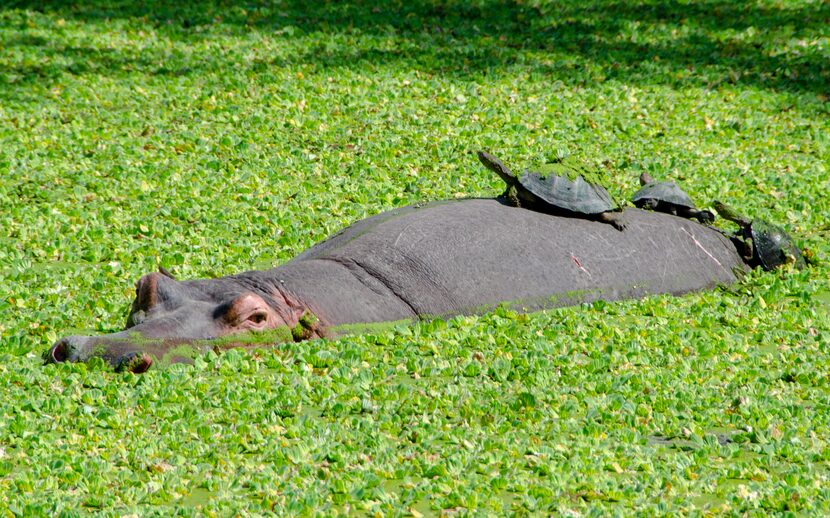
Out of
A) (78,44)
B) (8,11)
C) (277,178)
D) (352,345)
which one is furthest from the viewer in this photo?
(8,11)

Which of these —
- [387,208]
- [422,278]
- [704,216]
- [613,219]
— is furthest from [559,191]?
[387,208]

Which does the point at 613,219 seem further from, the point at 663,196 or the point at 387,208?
the point at 387,208

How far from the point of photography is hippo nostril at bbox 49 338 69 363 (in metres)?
5.84

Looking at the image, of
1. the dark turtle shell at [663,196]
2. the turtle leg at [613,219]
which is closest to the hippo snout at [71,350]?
the turtle leg at [613,219]

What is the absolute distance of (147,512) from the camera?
432 centimetres

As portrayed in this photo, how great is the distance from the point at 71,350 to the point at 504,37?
1008 centimetres

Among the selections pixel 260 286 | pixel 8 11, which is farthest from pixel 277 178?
pixel 8 11

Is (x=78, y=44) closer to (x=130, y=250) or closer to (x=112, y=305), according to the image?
(x=130, y=250)

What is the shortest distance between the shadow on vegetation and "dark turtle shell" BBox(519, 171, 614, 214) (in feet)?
19.4

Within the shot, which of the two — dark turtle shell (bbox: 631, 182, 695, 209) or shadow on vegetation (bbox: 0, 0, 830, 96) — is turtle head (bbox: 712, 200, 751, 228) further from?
shadow on vegetation (bbox: 0, 0, 830, 96)

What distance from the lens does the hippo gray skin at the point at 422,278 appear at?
5996mm

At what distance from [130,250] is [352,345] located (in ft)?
9.51

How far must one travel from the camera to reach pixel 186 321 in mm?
5949

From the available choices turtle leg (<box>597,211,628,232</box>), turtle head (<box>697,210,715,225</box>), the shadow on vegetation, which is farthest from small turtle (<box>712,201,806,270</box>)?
the shadow on vegetation
